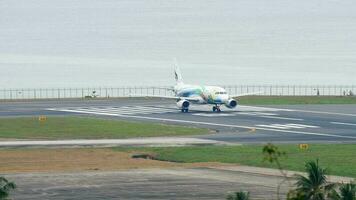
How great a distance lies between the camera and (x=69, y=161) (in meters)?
85.1

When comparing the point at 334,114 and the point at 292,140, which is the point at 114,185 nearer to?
the point at 292,140

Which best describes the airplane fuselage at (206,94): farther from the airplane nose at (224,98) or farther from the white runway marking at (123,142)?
the white runway marking at (123,142)

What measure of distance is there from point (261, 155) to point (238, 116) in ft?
131

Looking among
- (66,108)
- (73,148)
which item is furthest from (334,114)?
(73,148)

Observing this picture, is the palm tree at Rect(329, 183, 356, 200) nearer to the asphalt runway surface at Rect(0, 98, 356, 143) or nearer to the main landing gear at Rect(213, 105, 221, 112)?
the asphalt runway surface at Rect(0, 98, 356, 143)

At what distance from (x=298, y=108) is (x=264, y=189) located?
68744 millimetres

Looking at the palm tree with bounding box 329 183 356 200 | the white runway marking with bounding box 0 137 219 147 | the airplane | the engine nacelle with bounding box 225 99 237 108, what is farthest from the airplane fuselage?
the palm tree with bounding box 329 183 356 200

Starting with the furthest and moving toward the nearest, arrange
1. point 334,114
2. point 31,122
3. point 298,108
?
1. point 298,108
2. point 334,114
3. point 31,122

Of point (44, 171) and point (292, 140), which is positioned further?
point (292, 140)

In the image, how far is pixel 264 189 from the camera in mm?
69375

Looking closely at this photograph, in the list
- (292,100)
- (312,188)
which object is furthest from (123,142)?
(312,188)

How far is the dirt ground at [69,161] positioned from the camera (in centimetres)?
8075

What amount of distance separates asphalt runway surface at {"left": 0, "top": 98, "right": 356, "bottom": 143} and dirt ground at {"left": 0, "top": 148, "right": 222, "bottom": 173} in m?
14.9

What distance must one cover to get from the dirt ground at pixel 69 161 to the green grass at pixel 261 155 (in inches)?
112
